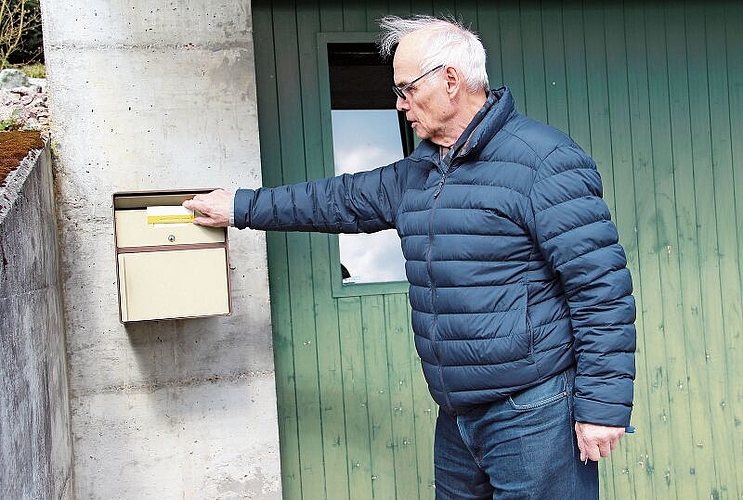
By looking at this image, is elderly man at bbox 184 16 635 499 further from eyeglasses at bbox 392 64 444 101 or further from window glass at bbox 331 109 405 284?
window glass at bbox 331 109 405 284

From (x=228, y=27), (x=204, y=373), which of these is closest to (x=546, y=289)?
(x=204, y=373)

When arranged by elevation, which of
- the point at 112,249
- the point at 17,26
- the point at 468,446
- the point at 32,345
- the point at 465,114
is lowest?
the point at 468,446

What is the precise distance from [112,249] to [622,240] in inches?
84.6

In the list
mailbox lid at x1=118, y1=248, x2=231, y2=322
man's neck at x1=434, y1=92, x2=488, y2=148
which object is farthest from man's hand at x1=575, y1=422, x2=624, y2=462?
mailbox lid at x1=118, y1=248, x2=231, y2=322

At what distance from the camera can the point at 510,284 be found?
232 cm

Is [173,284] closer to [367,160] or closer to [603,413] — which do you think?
[367,160]

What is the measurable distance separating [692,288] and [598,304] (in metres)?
1.85

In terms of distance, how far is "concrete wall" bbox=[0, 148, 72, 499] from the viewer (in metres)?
2.01

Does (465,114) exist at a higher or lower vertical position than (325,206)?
higher

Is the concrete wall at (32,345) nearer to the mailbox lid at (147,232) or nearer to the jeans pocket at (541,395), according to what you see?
the mailbox lid at (147,232)

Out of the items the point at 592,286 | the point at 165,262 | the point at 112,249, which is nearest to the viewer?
the point at 592,286

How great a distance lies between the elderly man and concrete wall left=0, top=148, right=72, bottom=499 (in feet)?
3.47

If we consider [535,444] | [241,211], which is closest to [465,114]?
[241,211]

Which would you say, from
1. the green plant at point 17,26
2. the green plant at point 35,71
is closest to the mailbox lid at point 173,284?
the green plant at point 35,71
